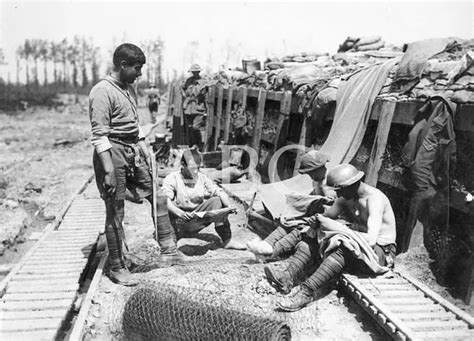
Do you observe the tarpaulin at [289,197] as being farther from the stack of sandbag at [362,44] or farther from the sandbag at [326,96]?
the stack of sandbag at [362,44]

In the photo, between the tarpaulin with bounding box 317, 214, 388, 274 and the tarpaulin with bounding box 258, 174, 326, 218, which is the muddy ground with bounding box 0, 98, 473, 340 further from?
the tarpaulin with bounding box 258, 174, 326, 218

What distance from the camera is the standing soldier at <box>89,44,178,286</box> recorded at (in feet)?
13.3

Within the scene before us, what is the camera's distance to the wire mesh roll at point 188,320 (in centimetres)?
310

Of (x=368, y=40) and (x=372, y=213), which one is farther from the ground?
(x=368, y=40)

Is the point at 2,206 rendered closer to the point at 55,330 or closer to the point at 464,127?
the point at 55,330

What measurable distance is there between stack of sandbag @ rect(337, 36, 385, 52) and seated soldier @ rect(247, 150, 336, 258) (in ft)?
20.0

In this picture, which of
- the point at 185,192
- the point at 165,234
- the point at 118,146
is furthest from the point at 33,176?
the point at 118,146

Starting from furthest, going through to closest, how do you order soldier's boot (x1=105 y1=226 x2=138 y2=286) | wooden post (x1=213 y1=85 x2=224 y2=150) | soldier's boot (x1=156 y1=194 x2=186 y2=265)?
wooden post (x1=213 y1=85 x2=224 y2=150)
soldier's boot (x1=156 y1=194 x2=186 y2=265)
soldier's boot (x1=105 y1=226 x2=138 y2=286)

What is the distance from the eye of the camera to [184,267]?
4.46m

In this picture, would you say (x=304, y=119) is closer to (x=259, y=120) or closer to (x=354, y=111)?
(x=354, y=111)

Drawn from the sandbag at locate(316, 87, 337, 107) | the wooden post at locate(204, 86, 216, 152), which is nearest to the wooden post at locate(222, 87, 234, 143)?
the wooden post at locate(204, 86, 216, 152)

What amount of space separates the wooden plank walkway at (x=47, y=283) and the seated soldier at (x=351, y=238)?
2.16m

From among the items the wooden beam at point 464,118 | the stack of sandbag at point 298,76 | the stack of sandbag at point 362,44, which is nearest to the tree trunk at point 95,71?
the stack of sandbag at point 362,44

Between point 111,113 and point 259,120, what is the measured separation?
4.97 m
